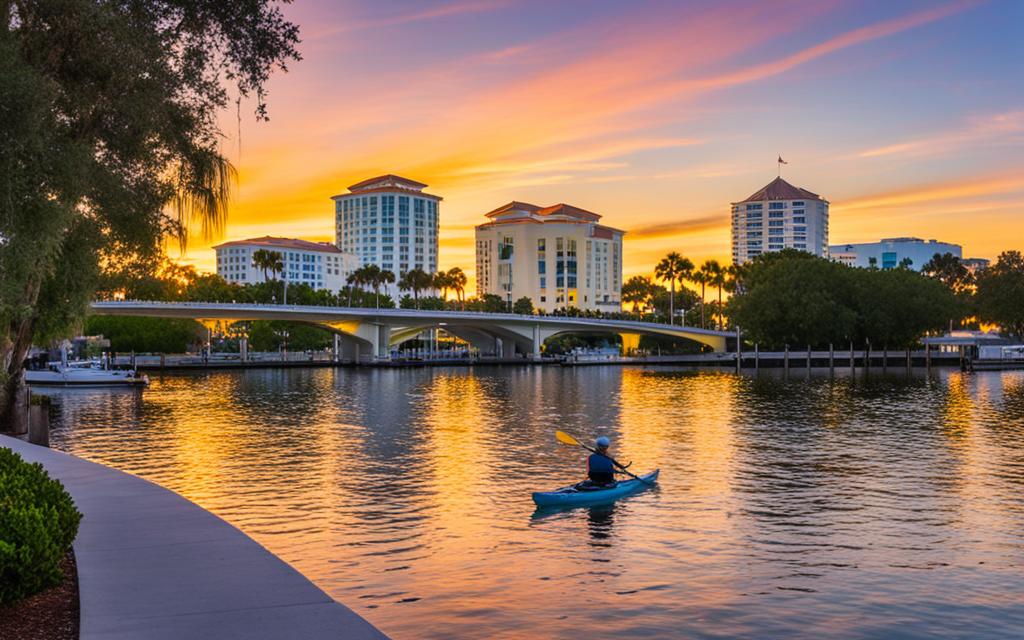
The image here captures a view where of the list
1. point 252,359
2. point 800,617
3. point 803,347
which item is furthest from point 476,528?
point 803,347

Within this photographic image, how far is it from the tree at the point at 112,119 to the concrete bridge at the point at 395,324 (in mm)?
81642

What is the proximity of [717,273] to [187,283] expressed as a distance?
10809 centimetres

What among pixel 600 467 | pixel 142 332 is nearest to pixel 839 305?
pixel 142 332

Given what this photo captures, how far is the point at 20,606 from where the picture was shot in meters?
10.7

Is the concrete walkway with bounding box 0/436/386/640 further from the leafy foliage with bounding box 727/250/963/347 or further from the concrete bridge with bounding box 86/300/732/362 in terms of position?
the leafy foliage with bounding box 727/250/963/347

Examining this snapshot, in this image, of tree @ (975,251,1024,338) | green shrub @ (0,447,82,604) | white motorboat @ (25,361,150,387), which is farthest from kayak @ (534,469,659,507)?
tree @ (975,251,1024,338)

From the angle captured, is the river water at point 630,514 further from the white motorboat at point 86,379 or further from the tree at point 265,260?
the tree at point 265,260

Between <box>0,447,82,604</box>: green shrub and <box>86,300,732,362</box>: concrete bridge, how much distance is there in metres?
93.8

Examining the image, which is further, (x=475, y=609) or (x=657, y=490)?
(x=657, y=490)

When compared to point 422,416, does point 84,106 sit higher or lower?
higher

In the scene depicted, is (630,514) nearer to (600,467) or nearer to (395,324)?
(600,467)

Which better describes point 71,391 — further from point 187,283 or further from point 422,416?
point 187,283

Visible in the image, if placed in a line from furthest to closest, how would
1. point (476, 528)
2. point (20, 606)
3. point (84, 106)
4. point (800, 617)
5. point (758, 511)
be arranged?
point (758, 511), point (476, 528), point (84, 106), point (800, 617), point (20, 606)

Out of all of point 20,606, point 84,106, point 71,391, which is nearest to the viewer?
point 20,606
